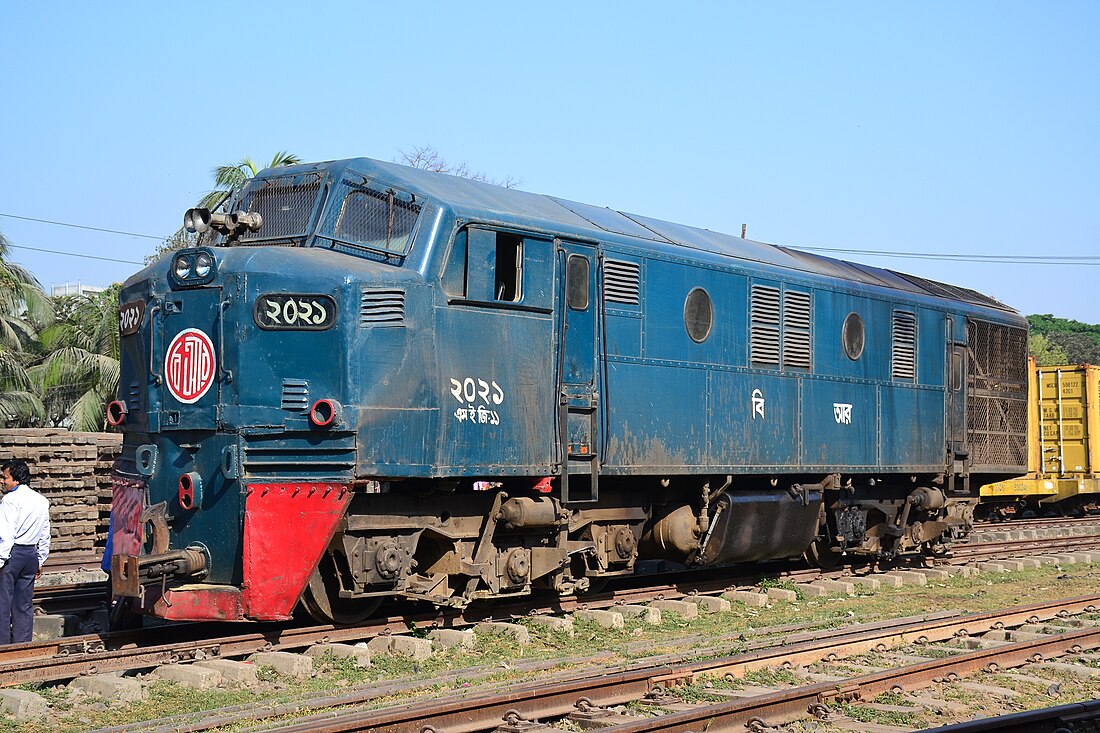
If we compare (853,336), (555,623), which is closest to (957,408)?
(853,336)

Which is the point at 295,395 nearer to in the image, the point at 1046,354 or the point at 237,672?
the point at 237,672

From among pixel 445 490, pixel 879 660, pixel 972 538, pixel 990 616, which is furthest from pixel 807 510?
pixel 972 538

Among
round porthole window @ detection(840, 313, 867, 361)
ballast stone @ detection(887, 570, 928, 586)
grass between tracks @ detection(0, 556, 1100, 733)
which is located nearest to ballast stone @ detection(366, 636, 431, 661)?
grass between tracks @ detection(0, 556, 1100, 733)

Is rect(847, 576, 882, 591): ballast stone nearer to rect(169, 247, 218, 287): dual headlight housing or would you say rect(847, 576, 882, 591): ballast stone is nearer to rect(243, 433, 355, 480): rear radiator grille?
rect(243, 433, 355, 480): rear radiator grille

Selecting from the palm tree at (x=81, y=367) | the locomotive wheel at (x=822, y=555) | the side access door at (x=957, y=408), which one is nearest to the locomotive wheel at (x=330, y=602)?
the locomotive wheel at (x=822, y=555)

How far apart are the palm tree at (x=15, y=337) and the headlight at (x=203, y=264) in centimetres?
1856

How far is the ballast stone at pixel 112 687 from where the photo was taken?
7.95m

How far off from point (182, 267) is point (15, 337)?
66.8 ft

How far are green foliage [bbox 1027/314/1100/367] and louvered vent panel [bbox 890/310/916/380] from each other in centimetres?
6097

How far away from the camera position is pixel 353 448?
9.42 m

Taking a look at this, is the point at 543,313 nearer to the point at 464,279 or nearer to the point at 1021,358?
the point at 464,279

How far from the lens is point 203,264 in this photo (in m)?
9.74

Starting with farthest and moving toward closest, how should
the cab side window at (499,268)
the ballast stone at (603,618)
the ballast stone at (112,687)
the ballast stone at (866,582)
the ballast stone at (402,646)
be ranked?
the ballast stone at (866,582) < the ballast stone at (603,618) < the cab side window at (499,268) < the ballast stone at (402,646) < the ballast stone at (112,687)

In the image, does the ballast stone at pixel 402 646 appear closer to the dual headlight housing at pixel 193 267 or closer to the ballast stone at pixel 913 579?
the dual headlight housing at pixel 193 267
